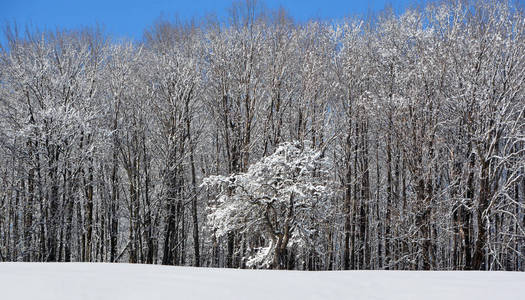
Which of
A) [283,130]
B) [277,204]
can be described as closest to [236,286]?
[277,204]

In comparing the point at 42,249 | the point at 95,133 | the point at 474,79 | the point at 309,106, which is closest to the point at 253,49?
the point at 309,106

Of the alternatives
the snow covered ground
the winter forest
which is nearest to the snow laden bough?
the winter forest

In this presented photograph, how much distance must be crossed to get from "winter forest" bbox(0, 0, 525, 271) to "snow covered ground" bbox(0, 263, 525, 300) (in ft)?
21.5

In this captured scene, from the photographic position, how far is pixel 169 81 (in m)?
20.0

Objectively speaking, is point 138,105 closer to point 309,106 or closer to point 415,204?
point 309,106

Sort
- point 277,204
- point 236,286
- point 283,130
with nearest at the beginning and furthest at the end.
→ point 236,286 → point 277,204 → point 283,130

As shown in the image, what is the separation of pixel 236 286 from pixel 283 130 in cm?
1595

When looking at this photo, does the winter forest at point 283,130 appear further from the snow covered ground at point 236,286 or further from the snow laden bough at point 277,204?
the snow covered ground at point 236,286

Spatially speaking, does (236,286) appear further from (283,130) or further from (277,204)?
(283,130)

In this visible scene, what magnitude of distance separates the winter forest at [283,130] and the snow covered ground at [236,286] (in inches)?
257

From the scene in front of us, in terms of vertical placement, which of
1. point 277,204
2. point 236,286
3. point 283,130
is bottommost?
point 236,286

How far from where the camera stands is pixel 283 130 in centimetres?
2088

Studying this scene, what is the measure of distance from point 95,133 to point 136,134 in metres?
1.75

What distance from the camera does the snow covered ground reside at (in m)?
4.71
